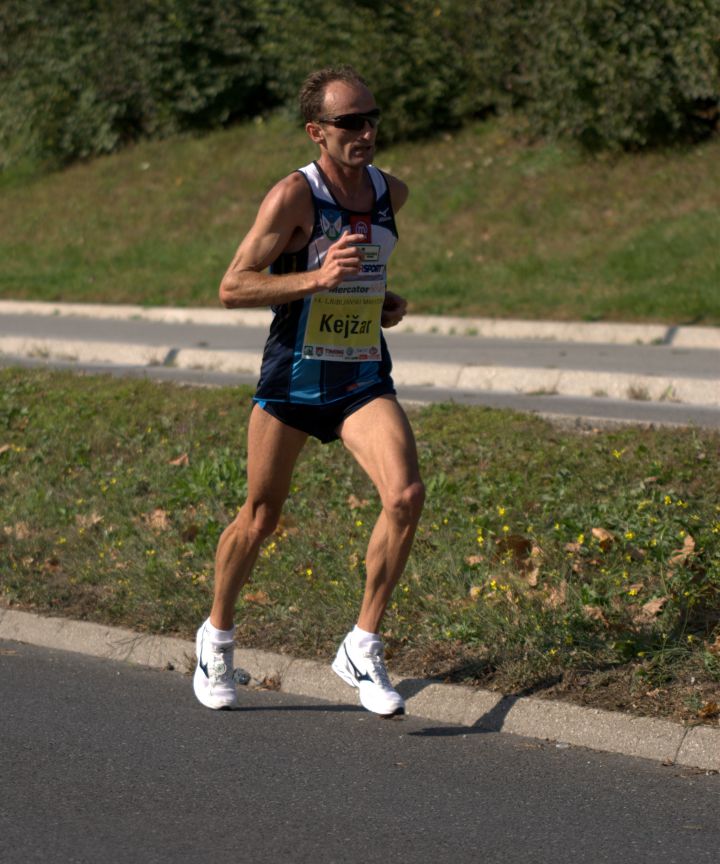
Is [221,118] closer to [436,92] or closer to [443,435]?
[436,92]

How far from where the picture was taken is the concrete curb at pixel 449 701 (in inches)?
194

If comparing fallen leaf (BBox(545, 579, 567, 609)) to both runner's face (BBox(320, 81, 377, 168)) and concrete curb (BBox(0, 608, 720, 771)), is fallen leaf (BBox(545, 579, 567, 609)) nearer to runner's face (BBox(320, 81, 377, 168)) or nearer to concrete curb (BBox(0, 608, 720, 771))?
concrete curb (BBox(0, 608, 720, 771))

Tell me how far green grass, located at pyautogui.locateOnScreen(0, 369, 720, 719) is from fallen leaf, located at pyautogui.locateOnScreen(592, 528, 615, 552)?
0.05 ft

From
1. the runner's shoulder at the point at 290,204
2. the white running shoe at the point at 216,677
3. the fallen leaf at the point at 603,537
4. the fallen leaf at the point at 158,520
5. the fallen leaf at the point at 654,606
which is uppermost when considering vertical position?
the runner's shoulder at the point at 290,204

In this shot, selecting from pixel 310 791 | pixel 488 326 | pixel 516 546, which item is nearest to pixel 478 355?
pixel 488 326

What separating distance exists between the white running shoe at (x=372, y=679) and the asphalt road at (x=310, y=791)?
3.7 inches

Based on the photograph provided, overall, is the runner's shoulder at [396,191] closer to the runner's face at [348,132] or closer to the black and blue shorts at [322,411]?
the runner's face at [348,132]

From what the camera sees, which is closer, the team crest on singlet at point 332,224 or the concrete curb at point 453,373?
the team crest on singlet at point 332,224

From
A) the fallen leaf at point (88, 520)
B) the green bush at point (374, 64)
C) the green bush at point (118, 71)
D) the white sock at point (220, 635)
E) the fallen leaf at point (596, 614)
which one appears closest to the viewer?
the white sock at point (220, 635)

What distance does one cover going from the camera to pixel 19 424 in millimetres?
10242

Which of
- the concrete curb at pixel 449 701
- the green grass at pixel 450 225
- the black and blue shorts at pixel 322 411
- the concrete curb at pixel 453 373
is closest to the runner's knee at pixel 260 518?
the black and blue shorts at pixel 322 411

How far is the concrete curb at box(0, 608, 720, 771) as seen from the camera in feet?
16.2

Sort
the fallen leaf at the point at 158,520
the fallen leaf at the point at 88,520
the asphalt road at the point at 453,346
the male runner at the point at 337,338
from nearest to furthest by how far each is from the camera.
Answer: the male runner at the point at 337,338 < the fallen leaf at the point at 158,520 < the fallen leaf at the point at 88,520 < the asphalt road at the point at 453,346

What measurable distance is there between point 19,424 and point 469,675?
540 centimetres
